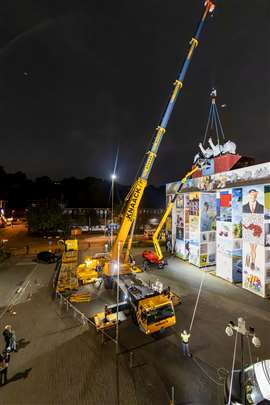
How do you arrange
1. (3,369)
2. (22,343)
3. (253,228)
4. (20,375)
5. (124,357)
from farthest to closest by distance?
(253,228), (22,343), (124,357), (20,375), (3,369)

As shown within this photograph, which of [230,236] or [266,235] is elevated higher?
[266,235]

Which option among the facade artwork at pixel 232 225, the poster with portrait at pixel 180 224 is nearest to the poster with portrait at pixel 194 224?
the facade artwork at pixel 232 225

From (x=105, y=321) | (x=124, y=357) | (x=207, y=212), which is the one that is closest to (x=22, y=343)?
(x=105, y=321)

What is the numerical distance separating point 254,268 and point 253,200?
5365mm

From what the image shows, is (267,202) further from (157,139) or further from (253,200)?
(157,139)

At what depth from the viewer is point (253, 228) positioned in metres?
15.9

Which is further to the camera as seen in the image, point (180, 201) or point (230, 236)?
point (180, 201)

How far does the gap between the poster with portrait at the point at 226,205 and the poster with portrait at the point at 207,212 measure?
3100mm

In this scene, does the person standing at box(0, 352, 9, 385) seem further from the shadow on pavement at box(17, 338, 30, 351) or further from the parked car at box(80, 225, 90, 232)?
the parked car at box(80, 225, 90, 232)

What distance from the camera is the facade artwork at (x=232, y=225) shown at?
15.3 m

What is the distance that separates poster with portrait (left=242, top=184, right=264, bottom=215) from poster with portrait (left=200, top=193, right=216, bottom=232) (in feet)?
19.4

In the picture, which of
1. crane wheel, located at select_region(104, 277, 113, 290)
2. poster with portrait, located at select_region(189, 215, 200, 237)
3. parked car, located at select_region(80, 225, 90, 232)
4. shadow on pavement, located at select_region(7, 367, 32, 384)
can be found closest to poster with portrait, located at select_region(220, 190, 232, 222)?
poster with portrait, located at select_region(189, 215, 200, 237)

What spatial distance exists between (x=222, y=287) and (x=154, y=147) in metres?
13.1

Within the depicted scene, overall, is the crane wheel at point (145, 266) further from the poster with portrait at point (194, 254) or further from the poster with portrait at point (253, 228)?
the poster with portrait at point (253, 228)
